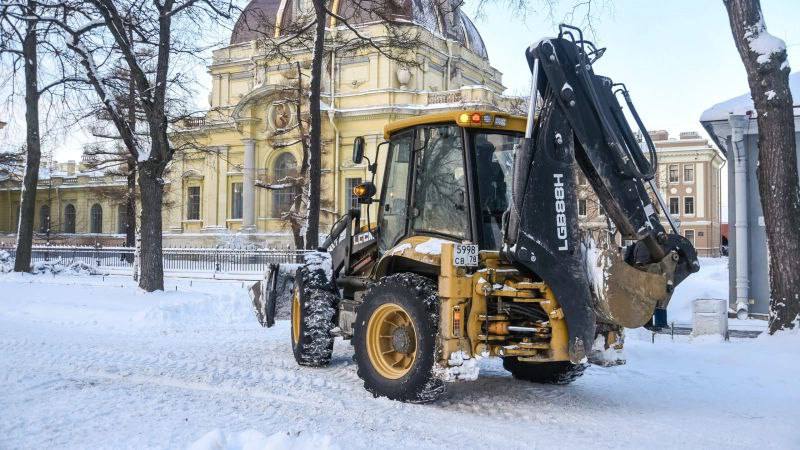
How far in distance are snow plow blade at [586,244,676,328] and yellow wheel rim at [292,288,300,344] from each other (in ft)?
12.8

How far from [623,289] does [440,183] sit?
1924 mm

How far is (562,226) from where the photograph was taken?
6020mm

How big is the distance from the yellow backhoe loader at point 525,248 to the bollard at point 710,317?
17.3 ft

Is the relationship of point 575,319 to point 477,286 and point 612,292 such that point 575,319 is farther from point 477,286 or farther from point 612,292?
point 477,286

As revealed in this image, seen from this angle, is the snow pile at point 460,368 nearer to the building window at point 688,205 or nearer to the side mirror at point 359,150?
the side mirror at point 359,150

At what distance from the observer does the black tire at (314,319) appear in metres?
8.33

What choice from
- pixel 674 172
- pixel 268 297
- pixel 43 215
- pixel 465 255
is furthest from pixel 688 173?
pixel 465 255

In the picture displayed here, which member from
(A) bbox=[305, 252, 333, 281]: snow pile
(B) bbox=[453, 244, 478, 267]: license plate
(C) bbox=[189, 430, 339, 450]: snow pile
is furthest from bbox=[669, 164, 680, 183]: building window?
(C) bbox=[189, 430, 339, 450]: snow pile

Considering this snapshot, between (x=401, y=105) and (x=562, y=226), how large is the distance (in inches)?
1512

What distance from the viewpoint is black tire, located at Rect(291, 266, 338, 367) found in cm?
833

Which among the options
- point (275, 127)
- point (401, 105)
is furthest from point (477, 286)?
point (275, 127)

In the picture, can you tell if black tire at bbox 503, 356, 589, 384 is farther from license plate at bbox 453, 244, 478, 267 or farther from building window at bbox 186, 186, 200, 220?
building window at bbox 186, 186, 200, 220

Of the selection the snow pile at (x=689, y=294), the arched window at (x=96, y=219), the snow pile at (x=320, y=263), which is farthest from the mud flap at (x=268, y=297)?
the arched window at (x=96, y=219)

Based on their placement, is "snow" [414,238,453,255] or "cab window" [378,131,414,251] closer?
"snow" [414,238,453,255]
